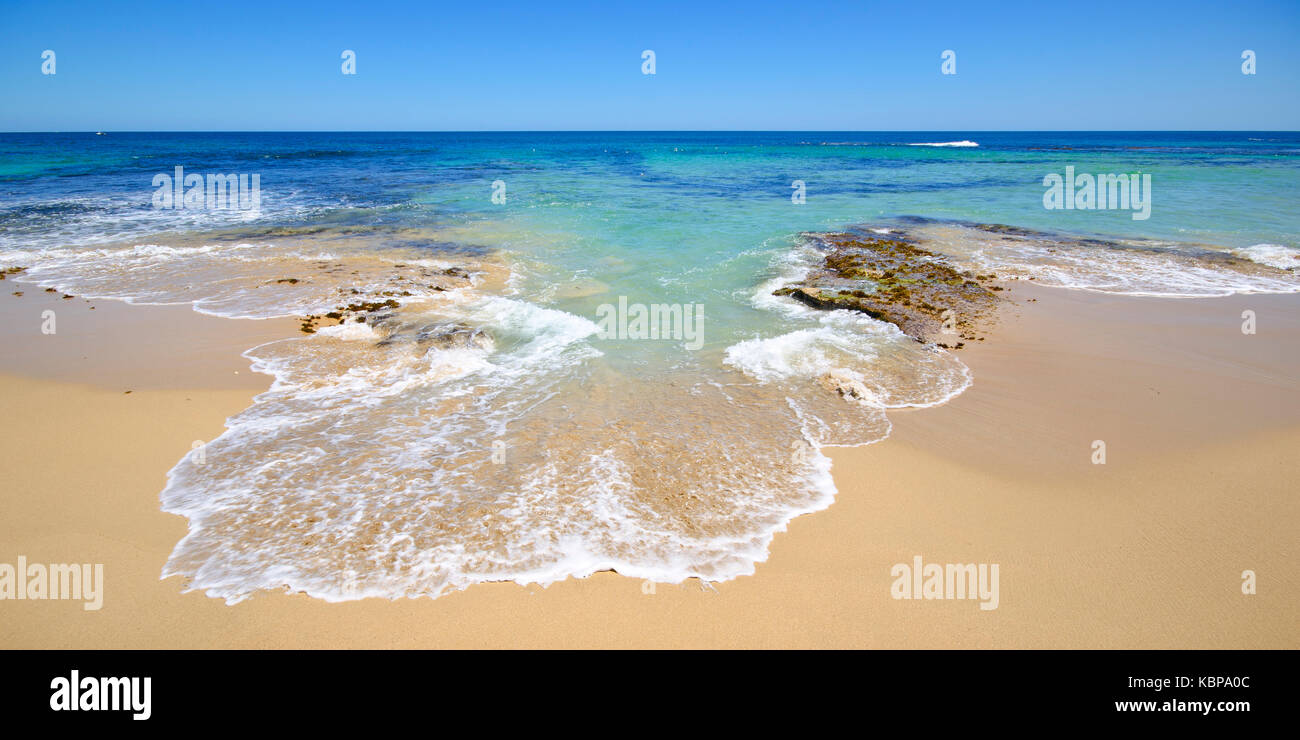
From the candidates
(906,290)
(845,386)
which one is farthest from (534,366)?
(906,290)

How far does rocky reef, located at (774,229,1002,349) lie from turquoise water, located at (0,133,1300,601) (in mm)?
614

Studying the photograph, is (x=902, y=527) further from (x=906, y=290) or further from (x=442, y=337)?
(x=906, y=290)

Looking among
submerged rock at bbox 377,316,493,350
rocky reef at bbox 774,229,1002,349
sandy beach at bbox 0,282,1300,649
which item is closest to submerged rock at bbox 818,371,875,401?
sandy beach at bbox 0,282,1300,649

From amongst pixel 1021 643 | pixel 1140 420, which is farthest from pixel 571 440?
pixel 1140 420

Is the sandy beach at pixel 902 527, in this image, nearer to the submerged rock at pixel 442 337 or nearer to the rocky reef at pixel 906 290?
the rocky reef at pixel 906 290

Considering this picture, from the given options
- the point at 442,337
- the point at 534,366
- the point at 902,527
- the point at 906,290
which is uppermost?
the point at 906,290

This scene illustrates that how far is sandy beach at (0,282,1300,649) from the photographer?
4.24 m

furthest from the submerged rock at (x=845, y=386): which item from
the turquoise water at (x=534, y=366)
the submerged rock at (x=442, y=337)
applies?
the submerged rock at (x=442, y=337)

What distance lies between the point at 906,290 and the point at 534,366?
858 cm

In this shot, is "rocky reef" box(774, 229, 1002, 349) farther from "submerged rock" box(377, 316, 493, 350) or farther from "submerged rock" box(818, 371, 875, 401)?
"submerged rock" box(377, 316, 493, 350)

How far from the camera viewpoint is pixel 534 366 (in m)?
8.68

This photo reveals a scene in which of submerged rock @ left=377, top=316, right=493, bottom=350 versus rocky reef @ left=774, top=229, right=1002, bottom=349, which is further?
rocky reef @ left=774, top=229, right=1002, bottom=349
